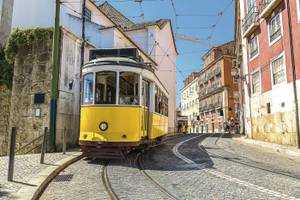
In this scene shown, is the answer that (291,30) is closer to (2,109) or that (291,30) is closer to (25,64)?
(25,64)

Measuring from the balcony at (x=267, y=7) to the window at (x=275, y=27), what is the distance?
307mm

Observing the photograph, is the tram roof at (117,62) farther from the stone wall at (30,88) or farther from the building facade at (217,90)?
the building facade at (217,90)

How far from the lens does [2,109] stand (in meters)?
15.0

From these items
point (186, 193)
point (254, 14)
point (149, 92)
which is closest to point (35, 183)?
point (186, 193)

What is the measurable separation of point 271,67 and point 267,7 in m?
3.42

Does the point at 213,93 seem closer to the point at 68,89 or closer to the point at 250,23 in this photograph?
the point at 250,23

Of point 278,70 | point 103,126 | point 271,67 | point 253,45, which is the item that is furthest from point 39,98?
point 253,45

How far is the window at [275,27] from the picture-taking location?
16617 mm

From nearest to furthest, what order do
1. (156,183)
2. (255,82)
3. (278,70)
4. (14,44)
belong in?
1. (156,183)
2. (14,44)
3. (278,70)
4. (255,82)

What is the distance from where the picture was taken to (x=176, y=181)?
6805mm

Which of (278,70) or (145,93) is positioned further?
(278,70)

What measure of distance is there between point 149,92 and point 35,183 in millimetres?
5583

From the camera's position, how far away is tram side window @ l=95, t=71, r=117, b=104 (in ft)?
31.3

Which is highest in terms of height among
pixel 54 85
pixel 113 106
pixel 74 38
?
pixel 74 38
